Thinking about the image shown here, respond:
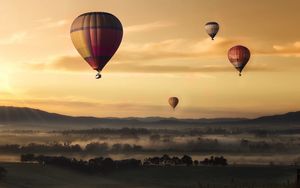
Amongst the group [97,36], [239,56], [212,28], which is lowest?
[97,36]

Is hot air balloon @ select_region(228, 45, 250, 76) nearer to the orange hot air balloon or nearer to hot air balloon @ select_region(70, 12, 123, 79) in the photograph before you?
the orange hot air balloon

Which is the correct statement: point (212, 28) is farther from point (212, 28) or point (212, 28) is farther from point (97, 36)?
point (97, 36)

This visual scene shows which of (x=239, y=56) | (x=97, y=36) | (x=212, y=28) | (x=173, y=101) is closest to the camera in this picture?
(x=97, y=36)

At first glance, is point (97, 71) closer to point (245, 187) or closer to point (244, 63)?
point (244, 63)

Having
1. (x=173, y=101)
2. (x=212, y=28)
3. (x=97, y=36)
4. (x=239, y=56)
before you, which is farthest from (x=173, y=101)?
(x=97, y=36)

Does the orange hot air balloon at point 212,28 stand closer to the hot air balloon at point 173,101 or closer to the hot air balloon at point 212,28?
the hot air balloon at point 212,28
